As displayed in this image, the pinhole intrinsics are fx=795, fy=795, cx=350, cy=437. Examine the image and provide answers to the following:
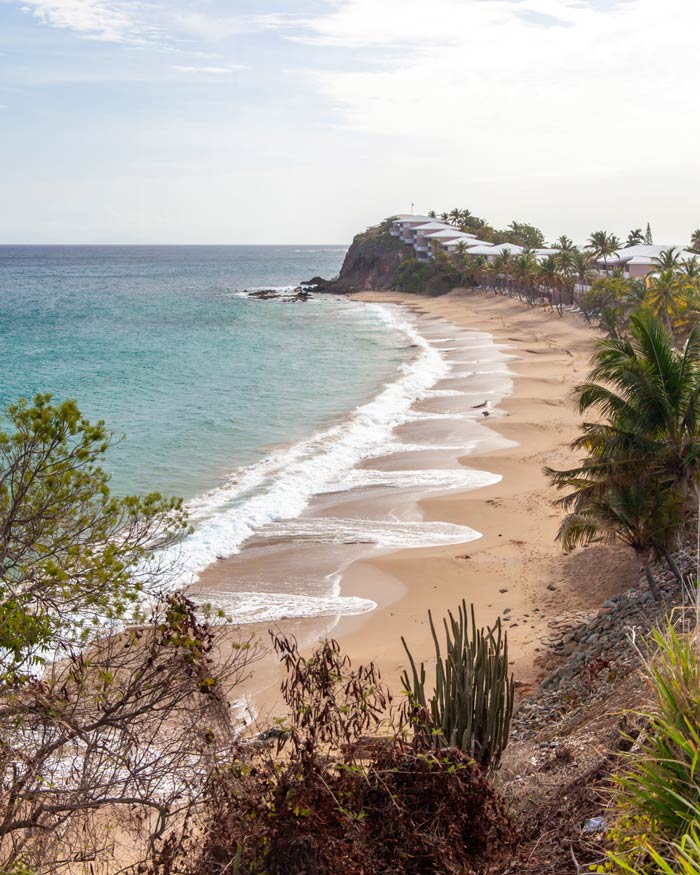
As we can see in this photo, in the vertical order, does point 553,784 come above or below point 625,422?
below

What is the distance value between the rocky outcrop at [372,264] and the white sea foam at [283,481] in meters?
67.1

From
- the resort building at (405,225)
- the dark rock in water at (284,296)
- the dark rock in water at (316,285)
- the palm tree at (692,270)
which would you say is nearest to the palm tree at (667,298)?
the palm tree at (692,270)

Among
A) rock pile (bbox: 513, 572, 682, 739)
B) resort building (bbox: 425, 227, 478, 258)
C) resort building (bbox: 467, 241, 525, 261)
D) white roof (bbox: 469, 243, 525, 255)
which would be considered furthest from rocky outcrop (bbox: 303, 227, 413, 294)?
rock pile (bbox: 513, 572, 682, 739)

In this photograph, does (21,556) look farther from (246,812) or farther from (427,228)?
(427,228)

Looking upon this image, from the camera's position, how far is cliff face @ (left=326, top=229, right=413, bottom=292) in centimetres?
10362

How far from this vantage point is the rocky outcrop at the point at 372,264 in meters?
104

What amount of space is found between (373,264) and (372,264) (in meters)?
0.18

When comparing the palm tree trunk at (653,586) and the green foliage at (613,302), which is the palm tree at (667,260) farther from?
the palm tree trunk at (653,586)

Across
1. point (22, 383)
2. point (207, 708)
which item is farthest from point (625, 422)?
point (22, 383)

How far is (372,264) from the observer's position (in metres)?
107

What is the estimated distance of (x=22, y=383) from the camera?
42344 millimetres

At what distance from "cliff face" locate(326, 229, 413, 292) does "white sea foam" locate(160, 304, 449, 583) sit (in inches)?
2640

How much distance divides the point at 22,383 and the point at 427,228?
64.9 metres

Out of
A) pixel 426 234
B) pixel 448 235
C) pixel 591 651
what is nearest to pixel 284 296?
pixel 426 234
